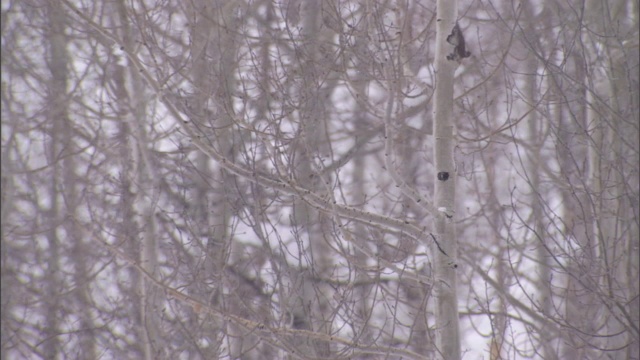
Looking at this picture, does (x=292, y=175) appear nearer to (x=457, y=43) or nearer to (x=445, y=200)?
(x=445, y=200)

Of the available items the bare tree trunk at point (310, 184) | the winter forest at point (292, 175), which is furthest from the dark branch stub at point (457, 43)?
the bare tree trunk at point (310, 184)

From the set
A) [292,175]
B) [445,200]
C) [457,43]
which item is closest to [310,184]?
[292,175]

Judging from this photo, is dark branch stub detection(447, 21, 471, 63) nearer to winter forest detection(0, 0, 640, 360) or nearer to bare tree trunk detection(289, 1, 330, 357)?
winter forest detection(0, 0, 640, 360)

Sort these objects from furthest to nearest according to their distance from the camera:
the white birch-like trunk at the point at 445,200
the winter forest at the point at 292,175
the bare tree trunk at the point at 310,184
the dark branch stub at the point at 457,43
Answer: the winter forest at the point at 292,175 < the bare tree trunk at the point at 310,184 < the dark branch stub at the point at 457,43 < the white birch-like trunk at the point at 445,200

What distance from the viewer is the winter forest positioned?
5520mm

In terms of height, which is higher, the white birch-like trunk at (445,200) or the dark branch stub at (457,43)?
the dark branch stub at (457,43)

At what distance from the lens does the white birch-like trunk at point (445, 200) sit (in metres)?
4.77

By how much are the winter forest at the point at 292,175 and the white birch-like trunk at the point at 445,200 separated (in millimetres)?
Result: 12

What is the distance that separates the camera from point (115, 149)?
9195 mm

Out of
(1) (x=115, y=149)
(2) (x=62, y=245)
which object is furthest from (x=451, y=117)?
(2) (x=62, y=245)

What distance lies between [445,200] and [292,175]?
3.20ft

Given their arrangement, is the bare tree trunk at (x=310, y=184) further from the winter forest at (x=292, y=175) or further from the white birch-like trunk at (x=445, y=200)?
the white birch-like trunk at (x=445, y=200)

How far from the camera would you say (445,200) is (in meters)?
4.92

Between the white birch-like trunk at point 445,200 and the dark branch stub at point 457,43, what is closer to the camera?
the white birch-like trunk at point 445,200
